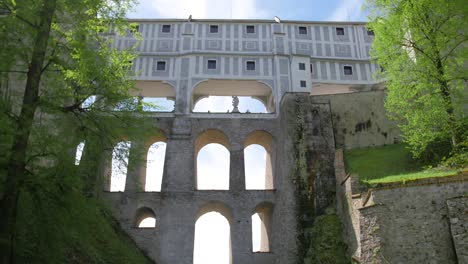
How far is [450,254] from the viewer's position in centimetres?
1303

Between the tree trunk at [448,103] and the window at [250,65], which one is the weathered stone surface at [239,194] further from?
the tree trunk at [448,103]

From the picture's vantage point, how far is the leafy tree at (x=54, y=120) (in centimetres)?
762

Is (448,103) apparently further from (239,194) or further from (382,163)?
(239,194)

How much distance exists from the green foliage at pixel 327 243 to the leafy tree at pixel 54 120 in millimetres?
11856

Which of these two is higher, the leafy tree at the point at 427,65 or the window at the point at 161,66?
the window at the point at 161,66

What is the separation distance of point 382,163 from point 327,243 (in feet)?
17.1

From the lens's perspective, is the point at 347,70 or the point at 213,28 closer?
the point at 347,70

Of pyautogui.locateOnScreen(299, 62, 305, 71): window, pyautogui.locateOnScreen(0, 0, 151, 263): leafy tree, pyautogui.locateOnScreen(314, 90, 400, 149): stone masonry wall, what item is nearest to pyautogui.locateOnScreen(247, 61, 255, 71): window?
pyautogui.locateOnScreen(299, 62, 305, 71): window

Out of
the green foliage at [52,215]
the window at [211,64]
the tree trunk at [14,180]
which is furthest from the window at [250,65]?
the tree trunk at [14,180]

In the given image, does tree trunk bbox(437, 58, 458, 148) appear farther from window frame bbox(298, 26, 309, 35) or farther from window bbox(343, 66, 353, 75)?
window frame bbox(298, 26, 309, 35)

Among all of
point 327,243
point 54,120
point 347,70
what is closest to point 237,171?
point 327,243

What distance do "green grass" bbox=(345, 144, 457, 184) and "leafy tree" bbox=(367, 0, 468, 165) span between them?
265 cm

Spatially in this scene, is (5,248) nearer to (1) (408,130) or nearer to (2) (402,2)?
(1) (408,130)

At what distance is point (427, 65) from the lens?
47.8 feet
